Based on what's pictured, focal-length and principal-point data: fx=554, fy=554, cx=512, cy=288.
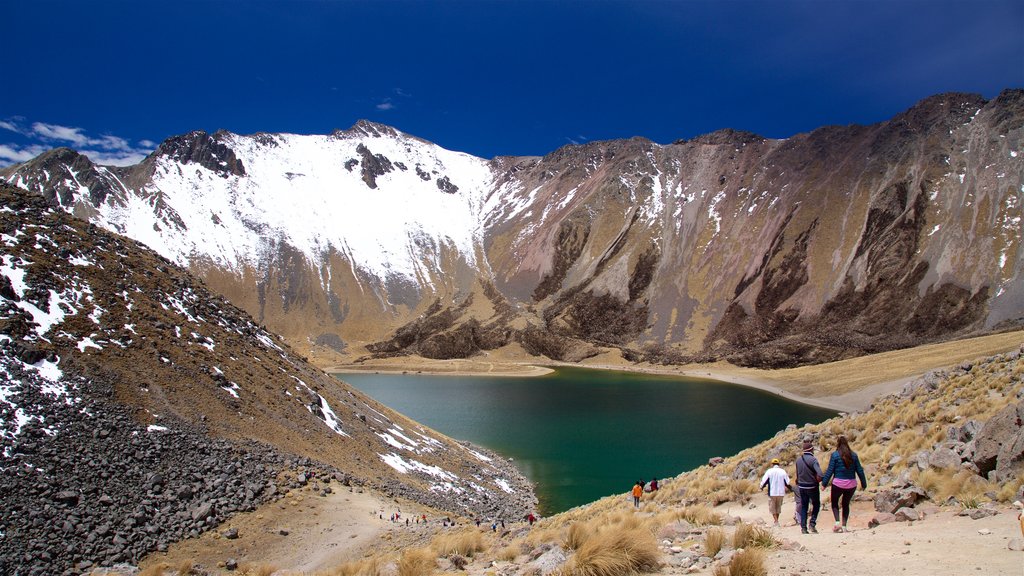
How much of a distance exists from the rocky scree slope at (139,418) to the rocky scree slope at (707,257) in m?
102

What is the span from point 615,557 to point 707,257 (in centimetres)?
15846

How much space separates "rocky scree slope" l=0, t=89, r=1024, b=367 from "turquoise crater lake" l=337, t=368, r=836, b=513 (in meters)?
37.0

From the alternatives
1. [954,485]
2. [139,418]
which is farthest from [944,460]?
[139,418]

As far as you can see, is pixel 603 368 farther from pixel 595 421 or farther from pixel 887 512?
pixel 887 512

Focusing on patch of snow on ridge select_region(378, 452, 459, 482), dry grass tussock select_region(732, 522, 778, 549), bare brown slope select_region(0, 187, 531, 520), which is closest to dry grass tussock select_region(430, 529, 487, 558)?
dry grass tussock select_region(732, 522, 778, 549)

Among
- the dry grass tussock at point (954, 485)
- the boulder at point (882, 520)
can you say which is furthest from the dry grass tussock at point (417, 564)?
the dry grass tussock at point (954, 485)

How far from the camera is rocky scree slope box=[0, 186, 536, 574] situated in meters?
14.9

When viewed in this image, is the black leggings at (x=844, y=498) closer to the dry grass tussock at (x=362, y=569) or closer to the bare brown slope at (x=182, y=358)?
the dry grass tussock at (x=362, y=569)

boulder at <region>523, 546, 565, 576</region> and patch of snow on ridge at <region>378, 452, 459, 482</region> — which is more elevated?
boulder at <region>523, 546, 565, 576</region>

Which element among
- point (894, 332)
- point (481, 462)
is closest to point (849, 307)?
point (894, 332)

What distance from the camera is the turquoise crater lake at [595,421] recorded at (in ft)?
142

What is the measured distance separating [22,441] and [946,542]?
2185cm

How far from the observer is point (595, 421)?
210ft

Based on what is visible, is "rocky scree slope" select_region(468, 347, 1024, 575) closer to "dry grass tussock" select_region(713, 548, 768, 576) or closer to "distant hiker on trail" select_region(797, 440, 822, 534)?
"dry grass tussock" select_region(713, 548, 768, 576)
